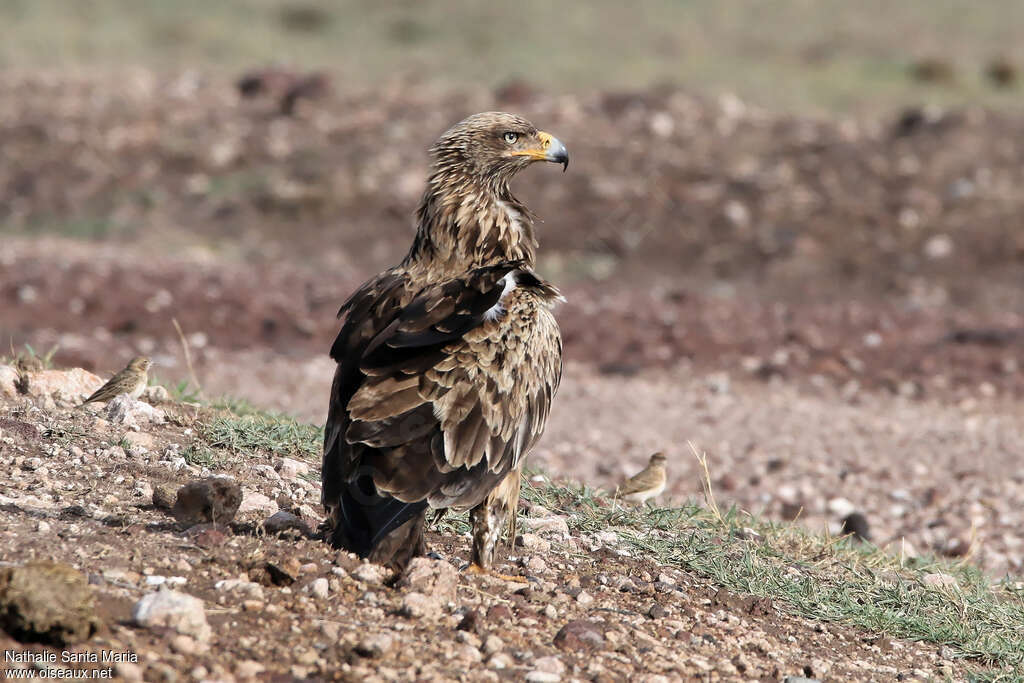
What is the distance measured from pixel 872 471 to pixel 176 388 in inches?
176

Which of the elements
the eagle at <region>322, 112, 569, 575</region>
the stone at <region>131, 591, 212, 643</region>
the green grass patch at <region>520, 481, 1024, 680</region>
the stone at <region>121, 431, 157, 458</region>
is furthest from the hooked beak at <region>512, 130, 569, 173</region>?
the stone at <region>131, 591, 212, 643</region>

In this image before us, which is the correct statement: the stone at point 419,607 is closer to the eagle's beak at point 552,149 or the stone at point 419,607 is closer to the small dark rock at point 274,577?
the small dark rock at point 274,577

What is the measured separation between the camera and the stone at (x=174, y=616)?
379cm

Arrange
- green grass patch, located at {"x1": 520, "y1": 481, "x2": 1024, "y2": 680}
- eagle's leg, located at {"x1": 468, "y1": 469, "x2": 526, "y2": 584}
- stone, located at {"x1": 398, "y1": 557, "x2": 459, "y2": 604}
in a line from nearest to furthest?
stone, located at {"x1": 398, "y1": 557, "x2": 459, "y2": 604}
eagle's leg, located at {"x1": 468, "y1": 469, "x2": 526, "y2": 584}
green grass patch, located at {"x1": 520, "y1": 481, "x2": 1024, "y2": 680}

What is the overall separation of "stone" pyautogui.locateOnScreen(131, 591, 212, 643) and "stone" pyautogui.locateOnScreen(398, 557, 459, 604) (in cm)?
75

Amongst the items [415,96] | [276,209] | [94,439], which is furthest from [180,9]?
[94,439]

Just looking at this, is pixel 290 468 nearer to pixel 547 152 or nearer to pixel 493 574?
pixel 493 574

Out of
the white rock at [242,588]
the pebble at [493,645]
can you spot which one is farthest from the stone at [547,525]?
the white rock at [242,588]

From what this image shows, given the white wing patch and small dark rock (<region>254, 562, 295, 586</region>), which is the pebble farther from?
the white wing patch

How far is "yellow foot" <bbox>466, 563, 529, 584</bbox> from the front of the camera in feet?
15.5

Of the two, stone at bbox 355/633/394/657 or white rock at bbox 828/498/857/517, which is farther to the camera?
white rock at bbox 828/498/857/517

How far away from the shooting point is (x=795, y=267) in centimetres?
1467

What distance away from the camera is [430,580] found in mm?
4344

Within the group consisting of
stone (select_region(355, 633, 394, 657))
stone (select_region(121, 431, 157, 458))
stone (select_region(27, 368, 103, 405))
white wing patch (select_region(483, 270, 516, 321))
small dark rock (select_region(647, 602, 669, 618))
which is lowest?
small dark rock (select_region(647, 602, 669, 618))
